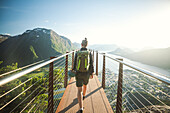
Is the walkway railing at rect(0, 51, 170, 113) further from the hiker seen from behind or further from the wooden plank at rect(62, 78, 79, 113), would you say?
the hiker seen from behind

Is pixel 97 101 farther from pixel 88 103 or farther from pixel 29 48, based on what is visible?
pixel 29 48

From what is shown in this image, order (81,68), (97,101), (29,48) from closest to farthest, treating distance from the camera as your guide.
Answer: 1. (81,68)
2. (97,101)
3. (29,48)

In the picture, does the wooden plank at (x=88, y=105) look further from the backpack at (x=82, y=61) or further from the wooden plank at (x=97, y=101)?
the backpack at (x=82, y=61)

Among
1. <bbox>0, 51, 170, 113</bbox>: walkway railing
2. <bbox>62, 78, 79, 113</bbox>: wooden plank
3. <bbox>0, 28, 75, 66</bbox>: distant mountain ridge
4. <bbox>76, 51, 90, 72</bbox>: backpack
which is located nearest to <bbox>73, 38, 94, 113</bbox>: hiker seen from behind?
<bbox>76, 51, 90, 72</bbox>: backpack

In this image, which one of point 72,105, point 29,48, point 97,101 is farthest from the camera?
point 29,48

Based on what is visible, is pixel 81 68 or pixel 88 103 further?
pixel 88 103

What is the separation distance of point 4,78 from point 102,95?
7.81 feet

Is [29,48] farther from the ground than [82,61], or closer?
farther from the ground

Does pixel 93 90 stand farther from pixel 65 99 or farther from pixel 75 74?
pixel 75 74

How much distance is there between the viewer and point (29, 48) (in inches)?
4222

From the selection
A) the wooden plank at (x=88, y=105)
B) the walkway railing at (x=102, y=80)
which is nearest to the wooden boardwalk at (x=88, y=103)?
the wooden plank at (x=88, y=105)

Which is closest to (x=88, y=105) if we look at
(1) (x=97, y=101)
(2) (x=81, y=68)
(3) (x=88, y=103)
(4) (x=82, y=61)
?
(3) (x=88, y=103)

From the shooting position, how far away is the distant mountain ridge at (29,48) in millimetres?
95131

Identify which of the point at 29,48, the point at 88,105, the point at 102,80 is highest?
the point at 29,48
